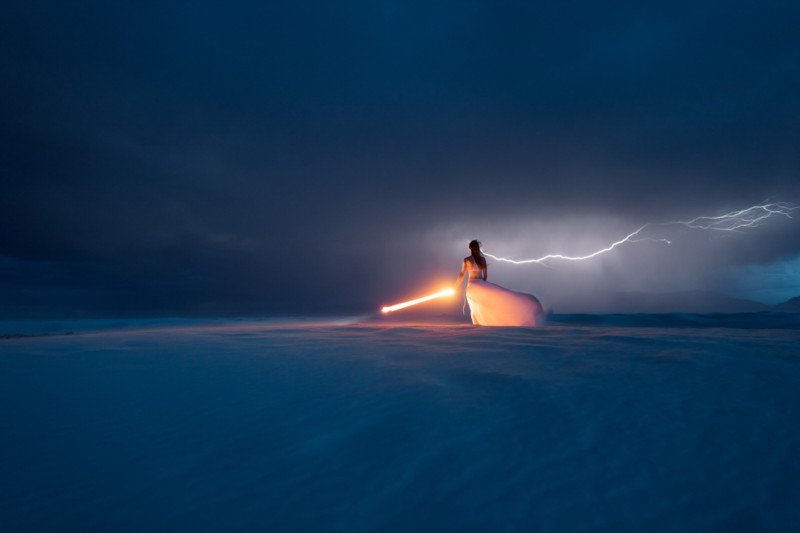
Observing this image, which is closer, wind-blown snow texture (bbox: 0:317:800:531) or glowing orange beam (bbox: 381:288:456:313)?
wind-blown snow texture (bbox: 0:317:800:531)

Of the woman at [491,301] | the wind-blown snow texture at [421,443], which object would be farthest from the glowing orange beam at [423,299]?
the wind-blown snow texture at [421,443]

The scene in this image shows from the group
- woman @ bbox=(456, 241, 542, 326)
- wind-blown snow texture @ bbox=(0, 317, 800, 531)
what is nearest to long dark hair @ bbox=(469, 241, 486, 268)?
woman @ bbox=(456, 241, 542, 326)

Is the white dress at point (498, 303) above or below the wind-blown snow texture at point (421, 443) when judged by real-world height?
above

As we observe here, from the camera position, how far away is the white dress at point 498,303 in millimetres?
8312

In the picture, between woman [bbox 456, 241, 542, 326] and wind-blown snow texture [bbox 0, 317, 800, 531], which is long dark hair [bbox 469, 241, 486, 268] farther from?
wind-blown snow texture [bbox 0, 317, 800, 531]

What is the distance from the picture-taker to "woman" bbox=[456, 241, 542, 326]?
8.32 meters

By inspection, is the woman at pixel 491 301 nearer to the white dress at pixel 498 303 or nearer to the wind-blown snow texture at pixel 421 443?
the white dress at pixel 498 303

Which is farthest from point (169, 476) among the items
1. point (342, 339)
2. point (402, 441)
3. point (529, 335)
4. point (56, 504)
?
point (529, 335)

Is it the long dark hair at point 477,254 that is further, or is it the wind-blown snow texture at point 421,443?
the long dark hair at point 477,254

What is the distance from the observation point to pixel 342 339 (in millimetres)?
4621

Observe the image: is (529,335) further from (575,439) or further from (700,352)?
(575,439)

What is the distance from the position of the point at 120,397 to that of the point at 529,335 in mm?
3987

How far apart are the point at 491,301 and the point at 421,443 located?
6.93m

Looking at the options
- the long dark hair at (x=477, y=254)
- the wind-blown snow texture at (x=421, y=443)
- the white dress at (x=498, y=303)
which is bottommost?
the wind-blown snow texture at (x=421, y=443)
